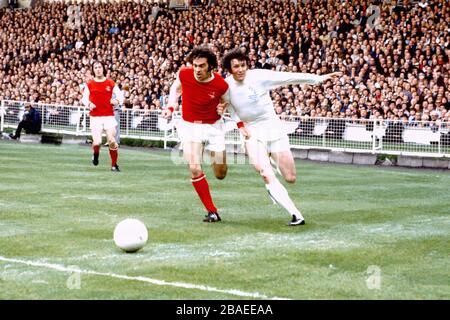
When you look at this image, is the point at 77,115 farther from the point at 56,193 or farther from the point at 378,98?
the point at 56,193

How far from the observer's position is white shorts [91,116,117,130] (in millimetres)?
21031

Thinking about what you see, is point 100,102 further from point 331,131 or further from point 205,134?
point 205,134

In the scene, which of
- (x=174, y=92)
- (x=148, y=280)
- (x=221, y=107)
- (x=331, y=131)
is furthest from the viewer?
(x=331, y=131)

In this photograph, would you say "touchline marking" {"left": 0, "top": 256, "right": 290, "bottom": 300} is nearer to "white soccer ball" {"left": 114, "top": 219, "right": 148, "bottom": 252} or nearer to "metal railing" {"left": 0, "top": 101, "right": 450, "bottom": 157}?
"white soccer ball" {"left": 114, "top": 219, "right": 148, "bottom": 252}

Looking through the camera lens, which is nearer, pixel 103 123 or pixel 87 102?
pixel 87 102

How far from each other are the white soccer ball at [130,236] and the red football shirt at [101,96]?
11.9 m

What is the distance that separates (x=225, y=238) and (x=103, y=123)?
36.8 ft

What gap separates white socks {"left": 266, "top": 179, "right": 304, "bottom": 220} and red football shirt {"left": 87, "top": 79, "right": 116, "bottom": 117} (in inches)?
386

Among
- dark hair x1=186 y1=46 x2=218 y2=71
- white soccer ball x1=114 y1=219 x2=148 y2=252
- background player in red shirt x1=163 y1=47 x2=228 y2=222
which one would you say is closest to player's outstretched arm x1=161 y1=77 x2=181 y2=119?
background player in red shirt x1=163 y1=47 x2=228 y2=222

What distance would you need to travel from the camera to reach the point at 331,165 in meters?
24.7

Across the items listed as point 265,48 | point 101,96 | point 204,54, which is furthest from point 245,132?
point 265,48

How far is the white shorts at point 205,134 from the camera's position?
12.5 meters

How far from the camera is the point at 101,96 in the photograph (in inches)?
827

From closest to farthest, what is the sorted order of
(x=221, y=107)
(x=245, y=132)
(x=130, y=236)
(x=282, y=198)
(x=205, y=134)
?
(x=130, y=236) < (x=282, y=198) < (x=245, y=132) < (x=221, y=107) < (x=205, y=134)
